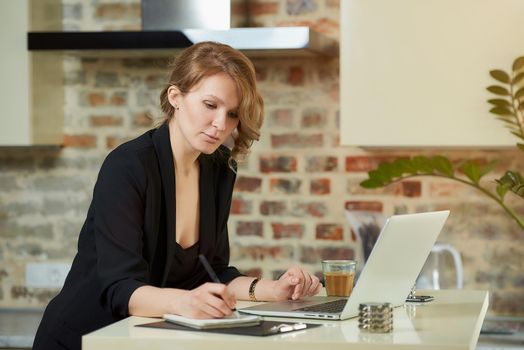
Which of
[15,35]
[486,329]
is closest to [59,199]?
[15,35]

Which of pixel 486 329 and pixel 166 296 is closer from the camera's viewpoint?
A: pixel 166 296

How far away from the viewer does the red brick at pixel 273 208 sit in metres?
3.93

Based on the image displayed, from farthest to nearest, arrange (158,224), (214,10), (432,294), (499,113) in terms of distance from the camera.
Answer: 1. (214,10)
2. (499,113)
3. (432,294)
4. (158,224)

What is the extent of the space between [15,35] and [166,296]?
1966mm

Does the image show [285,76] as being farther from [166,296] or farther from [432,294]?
[166,296]

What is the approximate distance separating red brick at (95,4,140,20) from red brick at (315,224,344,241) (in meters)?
1.15

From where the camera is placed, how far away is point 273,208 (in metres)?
3.94

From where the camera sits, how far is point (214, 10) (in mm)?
3570

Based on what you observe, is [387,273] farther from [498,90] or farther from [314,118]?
[314,118]

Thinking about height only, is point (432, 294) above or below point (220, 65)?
below

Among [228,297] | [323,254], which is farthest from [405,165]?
[228,297]

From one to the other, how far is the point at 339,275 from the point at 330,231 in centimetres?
153

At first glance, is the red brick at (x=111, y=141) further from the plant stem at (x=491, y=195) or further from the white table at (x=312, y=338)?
the white table at (x=312, y=338)

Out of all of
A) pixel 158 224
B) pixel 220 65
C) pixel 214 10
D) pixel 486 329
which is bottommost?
pixel 486 329
